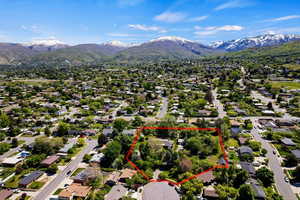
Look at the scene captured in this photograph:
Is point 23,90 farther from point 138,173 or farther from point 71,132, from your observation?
point 138,173

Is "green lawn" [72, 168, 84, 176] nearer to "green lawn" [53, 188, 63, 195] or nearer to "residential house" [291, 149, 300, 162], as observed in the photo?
"green lawn" [53, 188, 63, 195]

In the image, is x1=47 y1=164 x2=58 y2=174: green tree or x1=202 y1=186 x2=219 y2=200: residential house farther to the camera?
x1=47 y1=164 x2=58 y2=174: green tree

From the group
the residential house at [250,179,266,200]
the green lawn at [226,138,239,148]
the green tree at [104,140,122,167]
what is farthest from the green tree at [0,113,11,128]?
the residential house at [250,179,266,200]

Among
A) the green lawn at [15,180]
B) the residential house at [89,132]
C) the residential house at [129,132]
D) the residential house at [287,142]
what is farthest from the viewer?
the residential house at [89,132]

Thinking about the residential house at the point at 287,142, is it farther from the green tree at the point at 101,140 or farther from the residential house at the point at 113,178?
the green tree at the point at 101,140

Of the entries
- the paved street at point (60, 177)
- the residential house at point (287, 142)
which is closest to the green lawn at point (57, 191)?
the paved street at point (60, 177)

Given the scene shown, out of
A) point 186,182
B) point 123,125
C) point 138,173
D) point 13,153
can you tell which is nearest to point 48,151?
point 13,153

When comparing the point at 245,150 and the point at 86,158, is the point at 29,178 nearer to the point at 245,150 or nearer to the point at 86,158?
the point at 86,158
